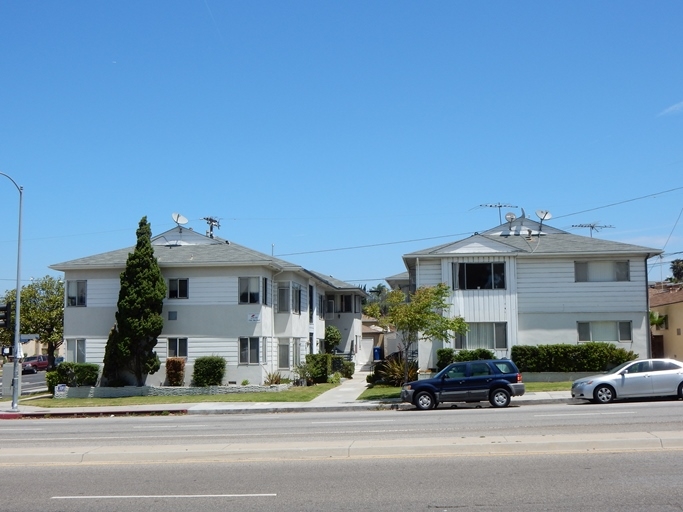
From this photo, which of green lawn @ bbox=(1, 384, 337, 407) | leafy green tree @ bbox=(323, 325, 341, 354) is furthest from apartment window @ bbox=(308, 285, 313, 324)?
green lawn @ bbox=(1, 384, 337, 407)

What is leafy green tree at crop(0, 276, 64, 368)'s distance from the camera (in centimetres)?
5931

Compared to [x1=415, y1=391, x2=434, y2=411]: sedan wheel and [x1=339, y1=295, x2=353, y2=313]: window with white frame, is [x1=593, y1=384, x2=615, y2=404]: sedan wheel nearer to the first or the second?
[x1=415, y1=391, x2=434, y2=411]: sedan wheel

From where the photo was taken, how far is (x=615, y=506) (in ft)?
29.2

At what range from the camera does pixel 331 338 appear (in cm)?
5362

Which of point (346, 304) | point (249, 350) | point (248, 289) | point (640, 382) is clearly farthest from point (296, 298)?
point (640, 382)

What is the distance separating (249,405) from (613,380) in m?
13.2

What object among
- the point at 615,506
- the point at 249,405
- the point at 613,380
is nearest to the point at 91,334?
the point at 249,405

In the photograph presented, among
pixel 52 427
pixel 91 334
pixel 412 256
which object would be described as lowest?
pixel 52 427

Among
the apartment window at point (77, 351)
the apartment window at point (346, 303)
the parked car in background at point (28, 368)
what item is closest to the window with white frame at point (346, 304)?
the apartment window at point (346, 303)

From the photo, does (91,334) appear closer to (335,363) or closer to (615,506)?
(335,363)

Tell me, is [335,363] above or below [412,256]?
below

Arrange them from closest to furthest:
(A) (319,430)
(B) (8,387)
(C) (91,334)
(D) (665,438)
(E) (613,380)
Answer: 1. (D) (665,438)
2. (A) (319,430)
3. (E) (613,380)
4. (C) (91,334)
5. (B) (8,387)

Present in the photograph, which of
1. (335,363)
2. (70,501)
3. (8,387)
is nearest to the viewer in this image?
(70,501)

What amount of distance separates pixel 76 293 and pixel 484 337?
19.5 m
